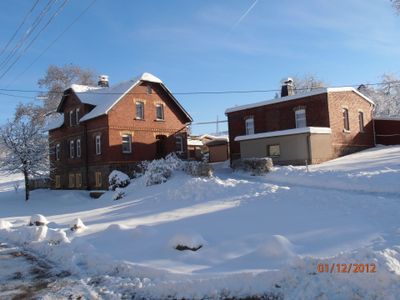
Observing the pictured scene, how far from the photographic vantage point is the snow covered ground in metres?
7.54

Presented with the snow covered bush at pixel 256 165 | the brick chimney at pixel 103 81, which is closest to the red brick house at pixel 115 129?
the brick chimney at pixel 103 81

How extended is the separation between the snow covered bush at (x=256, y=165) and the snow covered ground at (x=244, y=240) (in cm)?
242

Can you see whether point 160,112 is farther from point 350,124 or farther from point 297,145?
point 350,124

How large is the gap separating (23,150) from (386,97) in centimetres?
4800

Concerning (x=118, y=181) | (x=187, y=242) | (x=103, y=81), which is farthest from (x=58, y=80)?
(x=187, y=242)

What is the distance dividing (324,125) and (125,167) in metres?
A: 16.2

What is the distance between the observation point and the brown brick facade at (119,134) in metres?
34.2

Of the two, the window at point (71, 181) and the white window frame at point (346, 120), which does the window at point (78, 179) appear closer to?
the window at point (71, 181)

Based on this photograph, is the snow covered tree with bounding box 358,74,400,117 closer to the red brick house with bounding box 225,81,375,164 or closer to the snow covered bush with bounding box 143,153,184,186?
the red brick house with bounding box 225,81,375,164

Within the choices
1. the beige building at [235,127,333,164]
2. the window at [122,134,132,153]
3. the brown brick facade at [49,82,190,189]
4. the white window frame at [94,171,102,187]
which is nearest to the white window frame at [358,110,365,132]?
the beige building at [235,127,333,164]

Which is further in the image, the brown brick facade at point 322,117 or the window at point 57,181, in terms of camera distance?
the window at point 57,181

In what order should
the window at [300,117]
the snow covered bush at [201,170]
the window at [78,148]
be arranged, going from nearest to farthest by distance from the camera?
the snow covered bush at [201,170] < the window at [300,117] < the window at [78,148]

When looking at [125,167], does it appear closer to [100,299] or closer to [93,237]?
[93,237]
